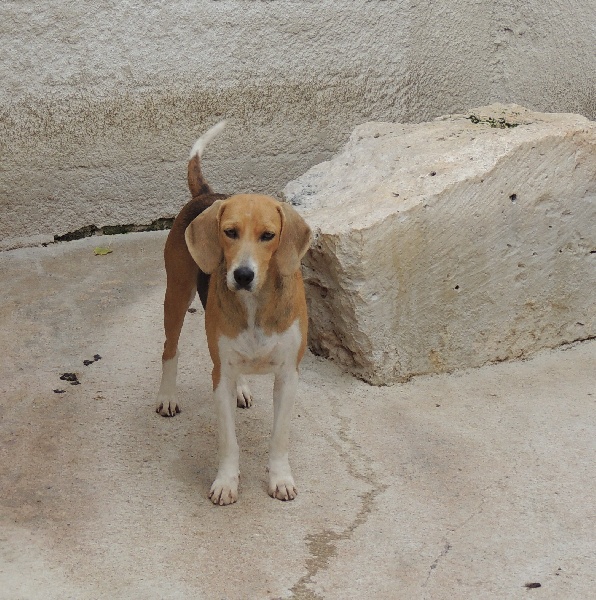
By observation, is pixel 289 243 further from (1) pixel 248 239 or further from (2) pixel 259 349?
(2) pixel 259 349

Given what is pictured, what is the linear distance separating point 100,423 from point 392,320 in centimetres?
151

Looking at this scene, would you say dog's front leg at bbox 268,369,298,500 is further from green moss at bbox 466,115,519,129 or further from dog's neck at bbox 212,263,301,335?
green moss at bbox 466,115,519,129

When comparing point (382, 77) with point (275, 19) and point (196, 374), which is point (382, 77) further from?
point (196, 374)

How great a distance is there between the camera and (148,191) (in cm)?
656

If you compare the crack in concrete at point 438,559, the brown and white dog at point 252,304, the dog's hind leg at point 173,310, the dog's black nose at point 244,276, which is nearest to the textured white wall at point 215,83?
the dog's hind leg at point 173,310

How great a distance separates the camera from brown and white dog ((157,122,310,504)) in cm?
353

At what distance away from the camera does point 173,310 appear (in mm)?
4352

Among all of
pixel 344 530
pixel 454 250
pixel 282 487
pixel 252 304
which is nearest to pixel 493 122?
pixel 454 250

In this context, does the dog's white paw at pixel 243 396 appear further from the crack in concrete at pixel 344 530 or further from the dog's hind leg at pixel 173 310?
the crack in concrete at pixel 344 530

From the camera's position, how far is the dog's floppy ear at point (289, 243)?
3.65m

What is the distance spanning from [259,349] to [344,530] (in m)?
0.77

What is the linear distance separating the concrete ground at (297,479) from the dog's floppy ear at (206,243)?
980mm

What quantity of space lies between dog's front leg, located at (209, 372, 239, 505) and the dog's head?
0.51m

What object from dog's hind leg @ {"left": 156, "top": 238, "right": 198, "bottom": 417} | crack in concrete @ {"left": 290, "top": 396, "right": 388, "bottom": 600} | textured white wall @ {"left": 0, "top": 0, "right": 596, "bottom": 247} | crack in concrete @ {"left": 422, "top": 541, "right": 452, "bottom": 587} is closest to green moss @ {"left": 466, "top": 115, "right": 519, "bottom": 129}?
textured white wall @ {"left": 0, "top": 0, "right": 596, "bottom": 247}
